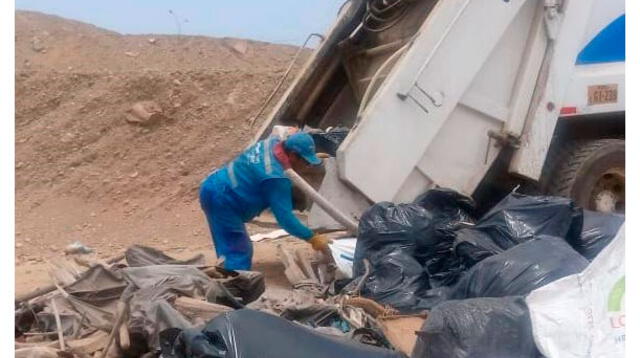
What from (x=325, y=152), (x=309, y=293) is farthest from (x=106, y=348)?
(x=325, y=152)

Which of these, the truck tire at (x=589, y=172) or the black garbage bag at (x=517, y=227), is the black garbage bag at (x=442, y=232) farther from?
the truck tire at (x=589, y=172)

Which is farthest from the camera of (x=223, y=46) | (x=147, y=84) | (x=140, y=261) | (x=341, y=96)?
(x=223, y=46)

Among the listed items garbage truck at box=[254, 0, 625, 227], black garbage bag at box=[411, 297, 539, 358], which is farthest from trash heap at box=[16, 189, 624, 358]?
garbage truck at box=[254, 0, 625, 227]

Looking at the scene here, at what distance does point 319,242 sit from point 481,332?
5.94 feet

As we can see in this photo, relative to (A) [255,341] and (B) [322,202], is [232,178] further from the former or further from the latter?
(A) [255,341]

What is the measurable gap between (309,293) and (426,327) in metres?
1.40

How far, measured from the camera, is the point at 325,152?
5391mm

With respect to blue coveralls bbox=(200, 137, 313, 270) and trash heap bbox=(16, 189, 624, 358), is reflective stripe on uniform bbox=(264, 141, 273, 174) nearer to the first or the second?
blue coveralls bbox=(200, 137, 313, 270)

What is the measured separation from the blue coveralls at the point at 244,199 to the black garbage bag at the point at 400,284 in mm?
519

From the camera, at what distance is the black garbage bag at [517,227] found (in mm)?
4406

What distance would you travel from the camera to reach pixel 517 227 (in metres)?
4.48

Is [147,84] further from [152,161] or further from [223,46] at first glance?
[223,46]

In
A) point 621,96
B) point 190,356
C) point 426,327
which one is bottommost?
point 190,356

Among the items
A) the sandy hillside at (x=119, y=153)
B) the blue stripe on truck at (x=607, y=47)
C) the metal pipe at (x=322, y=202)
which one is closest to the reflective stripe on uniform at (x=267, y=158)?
the metal pipe at (x=322, y=202)
